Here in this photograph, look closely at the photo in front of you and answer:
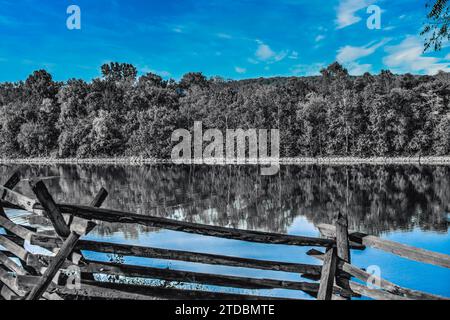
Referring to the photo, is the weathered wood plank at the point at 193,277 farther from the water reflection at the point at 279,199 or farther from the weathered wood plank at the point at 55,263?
the water reflection at the point at 279,199

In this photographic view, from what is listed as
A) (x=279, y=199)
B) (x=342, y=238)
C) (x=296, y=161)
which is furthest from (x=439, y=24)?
(x=296, y=161)

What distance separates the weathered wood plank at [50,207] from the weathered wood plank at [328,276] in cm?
382

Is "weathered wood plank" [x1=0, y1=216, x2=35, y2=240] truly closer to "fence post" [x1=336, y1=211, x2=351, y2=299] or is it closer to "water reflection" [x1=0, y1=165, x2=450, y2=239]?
"fence post" [x1=336, y1=211, x2=351, y2=299]

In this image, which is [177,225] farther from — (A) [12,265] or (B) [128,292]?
(A) [12,265]

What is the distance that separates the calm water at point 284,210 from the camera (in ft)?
47.2

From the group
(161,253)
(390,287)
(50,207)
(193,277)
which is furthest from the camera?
(193,277)

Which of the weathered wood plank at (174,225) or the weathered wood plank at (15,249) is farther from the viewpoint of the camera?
the weathered wood plank at (15,249)

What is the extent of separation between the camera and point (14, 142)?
3878 inches

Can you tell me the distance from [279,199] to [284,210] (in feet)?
17.2

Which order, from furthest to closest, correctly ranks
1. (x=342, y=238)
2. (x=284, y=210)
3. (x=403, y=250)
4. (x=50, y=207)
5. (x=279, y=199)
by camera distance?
(x=279, y=199)
(x=284, y=210)
(x=342, y=238)
(x=403, y=250)
(x=50, y=207)

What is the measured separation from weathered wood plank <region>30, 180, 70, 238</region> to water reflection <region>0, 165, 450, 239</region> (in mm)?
12450

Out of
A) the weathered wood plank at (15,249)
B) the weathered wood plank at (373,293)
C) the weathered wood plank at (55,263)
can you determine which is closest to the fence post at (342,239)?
the weathered wood plank at (373,293)

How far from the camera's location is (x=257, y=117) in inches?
3157

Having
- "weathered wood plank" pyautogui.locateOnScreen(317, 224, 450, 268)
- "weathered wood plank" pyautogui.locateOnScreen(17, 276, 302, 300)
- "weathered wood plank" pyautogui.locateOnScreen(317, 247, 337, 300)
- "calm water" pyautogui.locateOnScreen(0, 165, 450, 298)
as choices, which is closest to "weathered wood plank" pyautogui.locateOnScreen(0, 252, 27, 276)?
"weathered wood plank" pyautogui.locateOnScreen(17, 276, 302, 300)
